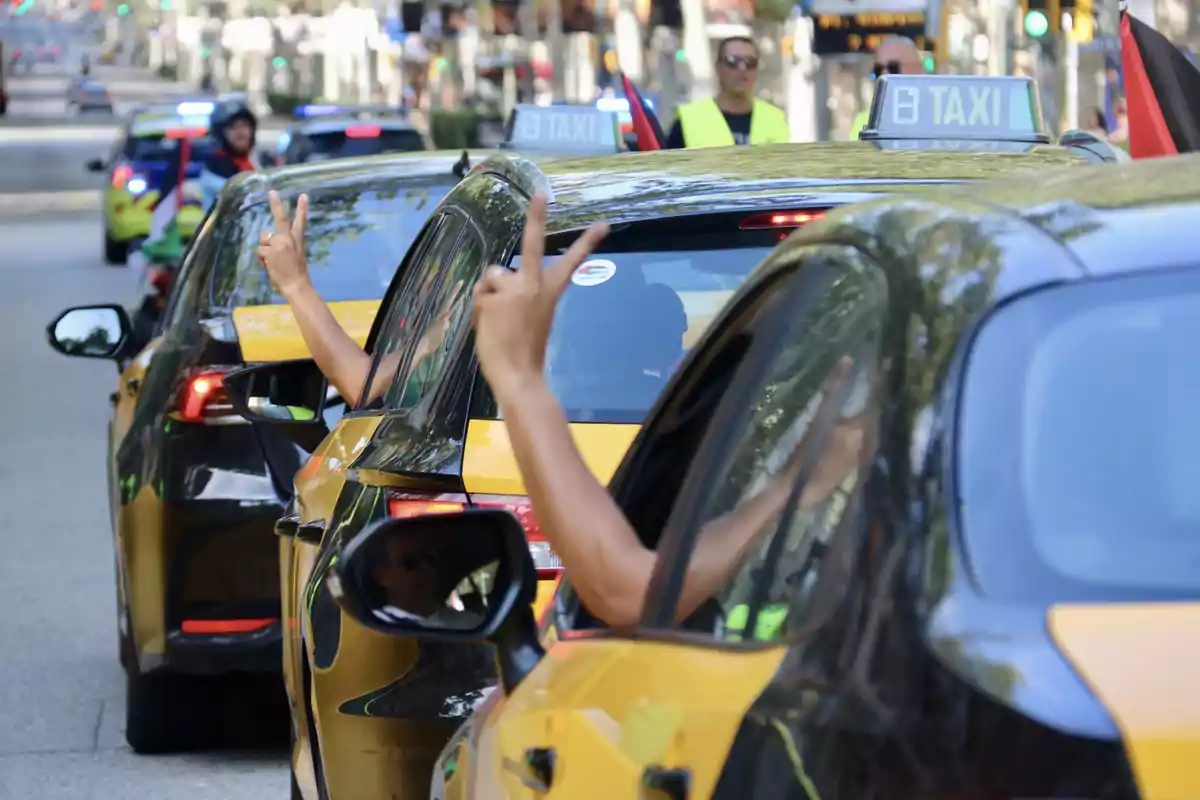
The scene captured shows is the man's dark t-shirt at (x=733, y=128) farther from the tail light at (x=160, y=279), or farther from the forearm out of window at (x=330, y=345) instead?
the forearm out of window at (x=330, y=345)

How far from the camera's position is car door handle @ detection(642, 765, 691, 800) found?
8.26 feet

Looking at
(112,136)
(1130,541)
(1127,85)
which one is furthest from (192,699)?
(112,136)

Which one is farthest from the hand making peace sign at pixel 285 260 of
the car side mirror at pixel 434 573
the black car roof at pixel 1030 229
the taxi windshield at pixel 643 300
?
the black car roof at pixel 1030 229

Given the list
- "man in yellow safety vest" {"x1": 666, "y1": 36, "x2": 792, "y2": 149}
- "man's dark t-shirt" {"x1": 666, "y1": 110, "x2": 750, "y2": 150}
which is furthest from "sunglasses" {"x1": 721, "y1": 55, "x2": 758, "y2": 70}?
"man's dark t-shirt" {"x1": 666, "y1": 110, "x2": 750, "y2": 150}

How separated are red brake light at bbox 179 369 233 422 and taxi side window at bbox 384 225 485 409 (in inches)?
88.0

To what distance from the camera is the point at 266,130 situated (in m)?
106

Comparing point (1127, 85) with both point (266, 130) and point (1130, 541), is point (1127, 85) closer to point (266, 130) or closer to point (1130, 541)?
point (1130, 541)

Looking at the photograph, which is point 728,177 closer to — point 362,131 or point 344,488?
point 344,488

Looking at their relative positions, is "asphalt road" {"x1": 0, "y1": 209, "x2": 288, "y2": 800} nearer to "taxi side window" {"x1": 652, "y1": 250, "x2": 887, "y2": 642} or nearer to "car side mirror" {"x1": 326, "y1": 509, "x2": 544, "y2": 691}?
"car side mirror" {"x1": 326, "y1": 509, "x2": 544, "y2": 691}

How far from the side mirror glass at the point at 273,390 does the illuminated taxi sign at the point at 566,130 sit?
5.02 m

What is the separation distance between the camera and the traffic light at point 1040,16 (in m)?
23.6

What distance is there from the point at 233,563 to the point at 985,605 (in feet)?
18.1

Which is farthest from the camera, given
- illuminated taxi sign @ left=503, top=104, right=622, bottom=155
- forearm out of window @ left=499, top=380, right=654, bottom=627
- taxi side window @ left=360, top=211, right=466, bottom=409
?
illuminated taxi sign @ left=503, top=104, right=622, bottom=155

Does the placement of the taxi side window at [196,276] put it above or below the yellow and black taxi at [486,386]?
below
